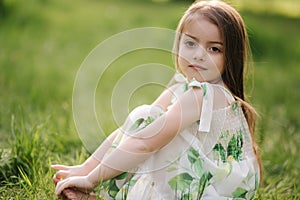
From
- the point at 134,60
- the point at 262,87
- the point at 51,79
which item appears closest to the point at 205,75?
the point at 51,79

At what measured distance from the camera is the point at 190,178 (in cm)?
208

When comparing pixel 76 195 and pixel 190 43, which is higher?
pixel 190 43

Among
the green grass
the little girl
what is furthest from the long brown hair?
the green grass

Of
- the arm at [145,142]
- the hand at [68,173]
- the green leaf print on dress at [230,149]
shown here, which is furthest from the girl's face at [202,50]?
the hand at [68,173]

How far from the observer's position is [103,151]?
7.47 feet

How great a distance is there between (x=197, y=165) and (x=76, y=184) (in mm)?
463

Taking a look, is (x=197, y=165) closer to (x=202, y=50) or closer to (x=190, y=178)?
(x=190, y=178)

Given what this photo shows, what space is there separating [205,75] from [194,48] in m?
0.11

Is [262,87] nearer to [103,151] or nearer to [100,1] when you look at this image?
[103,151]

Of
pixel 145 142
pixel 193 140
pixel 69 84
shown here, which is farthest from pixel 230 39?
pixel 69 84

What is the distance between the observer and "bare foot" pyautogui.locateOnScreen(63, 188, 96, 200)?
208 centimetres

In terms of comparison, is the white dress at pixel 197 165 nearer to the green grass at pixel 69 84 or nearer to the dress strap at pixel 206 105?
the dress strap at pixel 206 105

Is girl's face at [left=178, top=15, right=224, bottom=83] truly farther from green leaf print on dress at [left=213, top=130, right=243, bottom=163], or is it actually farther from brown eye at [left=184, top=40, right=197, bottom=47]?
green leaf print on dress at [left=213, top=130, right=243, bottom=163]

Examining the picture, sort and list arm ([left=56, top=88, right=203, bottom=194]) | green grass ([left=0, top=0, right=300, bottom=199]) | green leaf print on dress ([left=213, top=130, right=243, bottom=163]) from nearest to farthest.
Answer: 1. arm ([left=56, top=88, right=203, bottom=194])
2. green leaf print on dress ([left=213, top=130, right=243, bottom=163])
3. green grass ([left=0, top=0, right=300, bottom=199])
